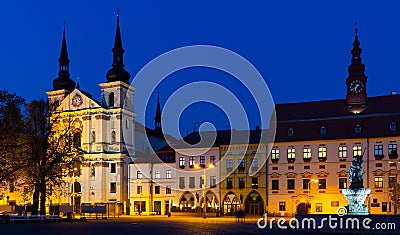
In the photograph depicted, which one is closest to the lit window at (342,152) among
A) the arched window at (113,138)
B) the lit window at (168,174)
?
the lit window at (168,174)

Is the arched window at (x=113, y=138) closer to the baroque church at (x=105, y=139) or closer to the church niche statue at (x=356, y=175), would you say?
the baroque church at (x=105, y=139)

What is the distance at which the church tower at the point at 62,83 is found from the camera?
296ft

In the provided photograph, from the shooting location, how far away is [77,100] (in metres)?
86.7

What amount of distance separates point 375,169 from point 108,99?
44.2 meters

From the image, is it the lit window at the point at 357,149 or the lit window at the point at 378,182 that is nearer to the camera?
the lit window at the point at 378,182

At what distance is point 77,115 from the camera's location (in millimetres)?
86438

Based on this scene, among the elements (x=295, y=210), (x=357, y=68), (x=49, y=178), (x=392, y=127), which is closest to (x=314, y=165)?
(x=295, y=210)

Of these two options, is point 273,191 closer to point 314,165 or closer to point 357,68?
point 314,165

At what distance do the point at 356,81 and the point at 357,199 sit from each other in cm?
3536

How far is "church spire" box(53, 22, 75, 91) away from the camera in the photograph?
9119 cm

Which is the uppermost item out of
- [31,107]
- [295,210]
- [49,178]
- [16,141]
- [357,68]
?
[357,68]

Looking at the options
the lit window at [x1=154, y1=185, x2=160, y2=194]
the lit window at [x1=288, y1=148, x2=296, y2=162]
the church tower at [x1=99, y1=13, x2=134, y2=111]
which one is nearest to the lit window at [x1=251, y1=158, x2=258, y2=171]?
the lit window at [x1=288, y1=148, x2=296, y2=162]

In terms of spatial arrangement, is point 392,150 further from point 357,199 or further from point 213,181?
point 357,199

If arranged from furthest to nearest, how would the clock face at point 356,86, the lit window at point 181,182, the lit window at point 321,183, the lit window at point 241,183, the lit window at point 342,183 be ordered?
the lit window at point 181,182 < the lit window at point 241,183 < the clock face at point 356,86 < the lit window at point 321,183 < the lit window at point 342,183
